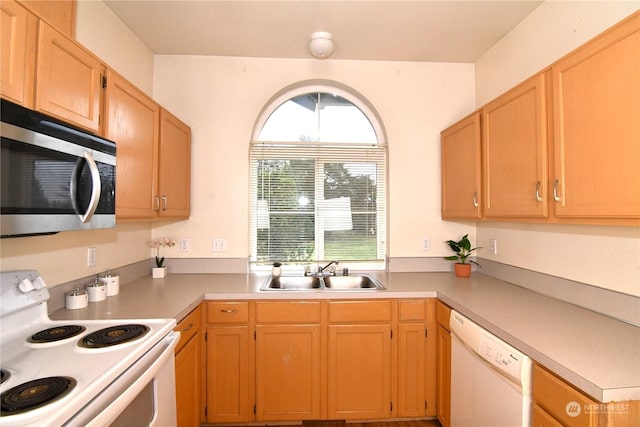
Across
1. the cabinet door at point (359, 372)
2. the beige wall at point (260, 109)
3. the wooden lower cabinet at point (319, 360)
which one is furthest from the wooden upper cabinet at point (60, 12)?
the cabinet door at point (359, 372)

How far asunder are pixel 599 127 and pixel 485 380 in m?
1.19

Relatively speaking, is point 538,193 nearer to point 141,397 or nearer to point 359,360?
point 359,360

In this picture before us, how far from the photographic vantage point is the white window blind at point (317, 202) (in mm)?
2619

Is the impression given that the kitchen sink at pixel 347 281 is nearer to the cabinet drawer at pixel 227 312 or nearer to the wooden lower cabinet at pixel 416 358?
the wooden lower cabinet at pixel 416 358

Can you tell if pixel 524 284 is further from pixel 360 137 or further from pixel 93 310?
pixel 93 310

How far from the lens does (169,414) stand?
128 cm

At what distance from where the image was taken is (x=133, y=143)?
1.64m

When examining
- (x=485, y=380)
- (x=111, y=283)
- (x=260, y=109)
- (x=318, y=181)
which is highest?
(x=260, y=109)

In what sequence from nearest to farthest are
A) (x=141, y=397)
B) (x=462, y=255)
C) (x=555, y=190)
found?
(x=141, y=397)
(x=555, y=190)
(x=462, y=255)

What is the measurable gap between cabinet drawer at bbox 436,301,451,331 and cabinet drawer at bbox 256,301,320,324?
790mm

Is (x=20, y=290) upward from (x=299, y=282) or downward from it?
upward

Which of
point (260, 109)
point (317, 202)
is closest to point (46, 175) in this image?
point (260, 109)

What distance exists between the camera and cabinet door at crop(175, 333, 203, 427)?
155cm

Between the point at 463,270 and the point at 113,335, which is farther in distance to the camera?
the point at 463,270
